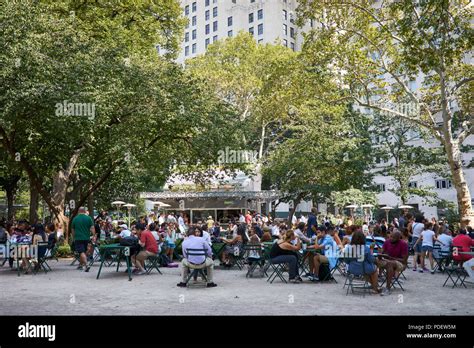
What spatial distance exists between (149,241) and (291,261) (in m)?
4.27

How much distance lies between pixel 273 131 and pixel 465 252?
37.0 m

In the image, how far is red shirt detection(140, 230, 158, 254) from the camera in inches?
538

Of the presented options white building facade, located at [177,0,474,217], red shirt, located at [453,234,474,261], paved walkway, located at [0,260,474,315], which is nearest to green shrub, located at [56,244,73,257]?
paved walkway, located at [0,260,474,315]

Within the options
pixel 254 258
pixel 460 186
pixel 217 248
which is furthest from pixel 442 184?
pixel 254 258

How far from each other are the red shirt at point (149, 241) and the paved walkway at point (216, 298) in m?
1.06

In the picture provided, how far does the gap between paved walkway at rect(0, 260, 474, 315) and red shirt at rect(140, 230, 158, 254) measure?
41.9 inches

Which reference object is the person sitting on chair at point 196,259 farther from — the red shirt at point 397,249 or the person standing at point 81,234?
the person standing at point 81,234

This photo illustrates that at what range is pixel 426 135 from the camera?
36.9 m

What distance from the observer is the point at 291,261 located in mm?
11781

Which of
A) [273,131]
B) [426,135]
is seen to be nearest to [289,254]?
[426,135]

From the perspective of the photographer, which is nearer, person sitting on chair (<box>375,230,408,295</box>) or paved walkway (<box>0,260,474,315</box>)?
paved walkway (<box>0,260,474,315</box>)

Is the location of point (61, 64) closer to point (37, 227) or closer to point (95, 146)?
point (95, 146)

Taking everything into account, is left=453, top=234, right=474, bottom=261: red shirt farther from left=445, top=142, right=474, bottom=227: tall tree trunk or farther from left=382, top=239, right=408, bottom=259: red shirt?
left=445, top=142, right=474, bottom=227: tall tree trunk

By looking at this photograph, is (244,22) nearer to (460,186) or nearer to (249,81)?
(249,81)
